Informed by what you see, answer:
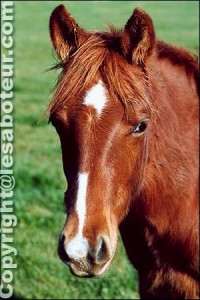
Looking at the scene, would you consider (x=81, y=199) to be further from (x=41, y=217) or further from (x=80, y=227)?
(x=41, y=217)

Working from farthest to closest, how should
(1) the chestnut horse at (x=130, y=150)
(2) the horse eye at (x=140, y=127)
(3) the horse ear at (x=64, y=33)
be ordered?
1. (3) the horse ear at (x=64, y=33)
2. (2) the horse eye at (x=140, y=127)
3. (1) the chestnut horse at (x=130, y=150)

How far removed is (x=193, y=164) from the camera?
3959 millimetres

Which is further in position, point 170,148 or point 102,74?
point 170,148

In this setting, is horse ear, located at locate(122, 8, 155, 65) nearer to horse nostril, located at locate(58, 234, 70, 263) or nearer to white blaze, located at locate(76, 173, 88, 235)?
white blaze, located at locate(76, 173, 88, 235)

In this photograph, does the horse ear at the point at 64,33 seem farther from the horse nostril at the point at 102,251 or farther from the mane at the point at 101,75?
the horse nostril at the point at 102,251

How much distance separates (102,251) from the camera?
113 inches

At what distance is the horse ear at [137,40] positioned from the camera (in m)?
3.16

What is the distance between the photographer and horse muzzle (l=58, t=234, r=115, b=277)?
109 inches

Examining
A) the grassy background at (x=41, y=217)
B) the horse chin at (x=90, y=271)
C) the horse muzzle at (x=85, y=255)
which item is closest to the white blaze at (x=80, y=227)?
the horse muzzle at (x=85, y=255)

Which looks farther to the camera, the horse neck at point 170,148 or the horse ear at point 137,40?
the horse neck at point 170,148

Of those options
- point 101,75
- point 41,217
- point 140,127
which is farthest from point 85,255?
point 41,217

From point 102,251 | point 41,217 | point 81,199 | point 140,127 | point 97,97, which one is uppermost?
point 97,97

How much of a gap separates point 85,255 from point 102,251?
11 cm

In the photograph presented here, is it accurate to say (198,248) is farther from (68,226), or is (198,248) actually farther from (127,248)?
(68,226)
